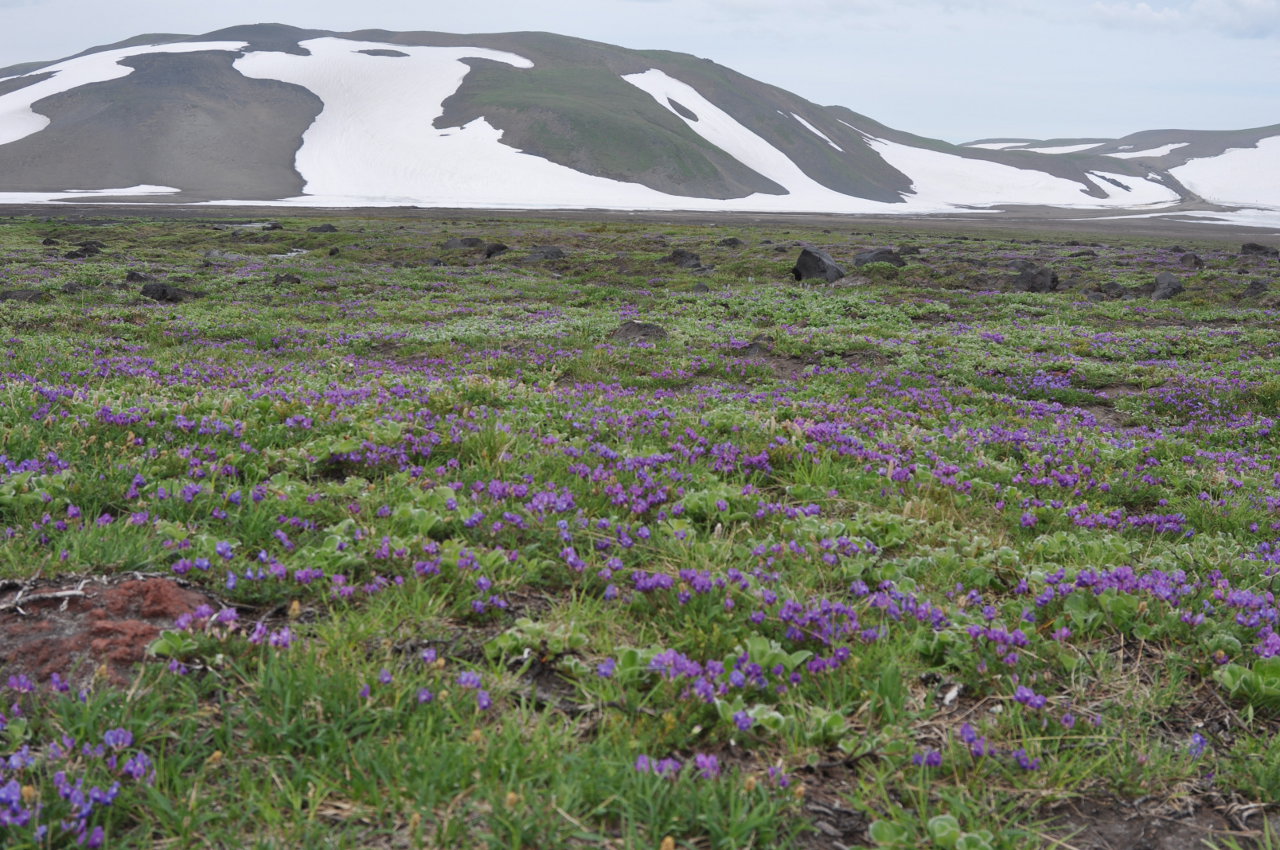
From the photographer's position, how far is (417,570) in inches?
200

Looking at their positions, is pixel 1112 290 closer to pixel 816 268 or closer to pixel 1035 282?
pixel 1035 282

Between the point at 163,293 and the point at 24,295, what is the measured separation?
12.3ft

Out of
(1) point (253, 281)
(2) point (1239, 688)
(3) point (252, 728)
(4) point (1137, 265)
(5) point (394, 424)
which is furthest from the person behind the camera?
(4) point (1137, 265)

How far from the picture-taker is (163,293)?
26.6 meters

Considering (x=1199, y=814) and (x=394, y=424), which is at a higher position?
(x=394, y=424)

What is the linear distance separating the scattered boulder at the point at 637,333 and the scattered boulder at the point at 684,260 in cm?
→ 2171

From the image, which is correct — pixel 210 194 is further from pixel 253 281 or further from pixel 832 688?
pixel 832 688

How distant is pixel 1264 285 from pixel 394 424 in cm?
3693

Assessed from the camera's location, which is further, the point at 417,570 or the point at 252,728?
the point at 417,570

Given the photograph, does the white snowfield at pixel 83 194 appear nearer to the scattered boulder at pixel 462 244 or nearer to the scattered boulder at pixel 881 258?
the scattered boulder at pixel 462 244

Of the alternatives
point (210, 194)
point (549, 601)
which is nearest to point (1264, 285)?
point (549, 601)

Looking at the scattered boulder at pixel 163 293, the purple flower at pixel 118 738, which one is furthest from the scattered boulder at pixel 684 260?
the purple flower at pixel 118 738

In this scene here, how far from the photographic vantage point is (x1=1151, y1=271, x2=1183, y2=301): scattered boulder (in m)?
31.3

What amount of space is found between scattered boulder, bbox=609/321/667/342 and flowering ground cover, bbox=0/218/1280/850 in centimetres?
787
